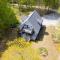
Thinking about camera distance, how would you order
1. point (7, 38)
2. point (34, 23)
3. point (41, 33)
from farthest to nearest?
point (41, 33)
point (34, 23)
point (7, 38)

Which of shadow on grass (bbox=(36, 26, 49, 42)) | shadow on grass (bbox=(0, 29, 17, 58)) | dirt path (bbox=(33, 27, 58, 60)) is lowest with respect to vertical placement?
dirt path (bbox=(33, 27, 58, 60))

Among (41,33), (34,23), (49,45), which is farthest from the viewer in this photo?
(41,33)

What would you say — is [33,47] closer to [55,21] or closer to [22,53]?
Answer: [22,53]

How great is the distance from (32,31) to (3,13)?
2670mm

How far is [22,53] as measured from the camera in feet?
42.4

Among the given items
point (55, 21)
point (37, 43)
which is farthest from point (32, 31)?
point (55, 21)

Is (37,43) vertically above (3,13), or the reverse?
(3,13)

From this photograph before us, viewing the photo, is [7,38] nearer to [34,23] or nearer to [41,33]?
[34,23]

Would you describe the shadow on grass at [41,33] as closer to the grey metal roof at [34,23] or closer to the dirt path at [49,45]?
the dirt path at [49,45]

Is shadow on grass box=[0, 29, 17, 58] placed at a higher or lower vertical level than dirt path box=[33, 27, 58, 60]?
higher

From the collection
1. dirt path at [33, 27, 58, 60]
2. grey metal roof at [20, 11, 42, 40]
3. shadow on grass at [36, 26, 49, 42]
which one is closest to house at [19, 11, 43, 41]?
grey metal roof at [20, 11, 42, 40]

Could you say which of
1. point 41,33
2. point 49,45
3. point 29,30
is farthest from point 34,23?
point 49,45

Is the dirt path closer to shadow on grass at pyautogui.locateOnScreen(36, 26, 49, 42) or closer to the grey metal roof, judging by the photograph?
shadow on grass at pyautogui.locateOnScreen(36, 26, 49, 42)

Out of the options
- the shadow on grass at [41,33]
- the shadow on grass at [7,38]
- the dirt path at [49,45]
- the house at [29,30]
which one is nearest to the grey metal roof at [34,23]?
the house at [29,30]
